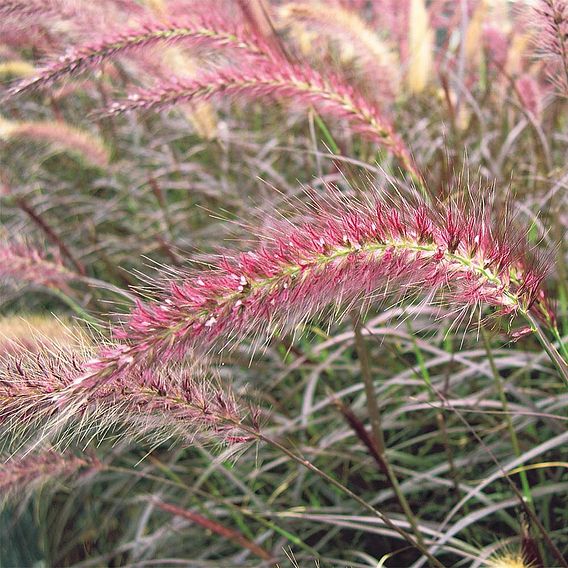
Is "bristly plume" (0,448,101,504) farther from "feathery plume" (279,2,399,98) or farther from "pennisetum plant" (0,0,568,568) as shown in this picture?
"feathery plume" (279,2,399,98)

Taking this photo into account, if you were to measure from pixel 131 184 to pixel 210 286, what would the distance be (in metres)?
2.82

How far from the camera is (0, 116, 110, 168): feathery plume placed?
104 inches

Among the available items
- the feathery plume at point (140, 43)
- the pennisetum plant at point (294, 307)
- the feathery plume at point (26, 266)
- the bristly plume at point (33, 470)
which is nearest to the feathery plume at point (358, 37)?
the pennisetum plant at point (294, 307)

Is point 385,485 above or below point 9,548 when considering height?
below

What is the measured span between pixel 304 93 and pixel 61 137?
1388 millimetres

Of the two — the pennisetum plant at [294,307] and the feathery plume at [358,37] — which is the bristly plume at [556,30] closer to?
the pennisetum plant at [294,307]

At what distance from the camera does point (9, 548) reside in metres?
2.32

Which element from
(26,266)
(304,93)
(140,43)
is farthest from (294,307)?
(26,266)

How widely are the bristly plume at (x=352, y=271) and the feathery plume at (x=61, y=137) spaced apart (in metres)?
1.81

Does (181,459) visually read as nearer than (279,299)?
No

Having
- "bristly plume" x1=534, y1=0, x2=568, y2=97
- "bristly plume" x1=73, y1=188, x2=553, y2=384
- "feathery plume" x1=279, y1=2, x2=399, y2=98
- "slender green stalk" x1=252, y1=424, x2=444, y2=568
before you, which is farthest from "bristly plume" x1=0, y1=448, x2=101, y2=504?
"feathery plume" x1=279, y1=2, x2=399, y2=98

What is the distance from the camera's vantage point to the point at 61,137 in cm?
271

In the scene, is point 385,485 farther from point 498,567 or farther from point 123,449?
point 498,567

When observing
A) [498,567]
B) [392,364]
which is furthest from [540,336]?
[392,364]
